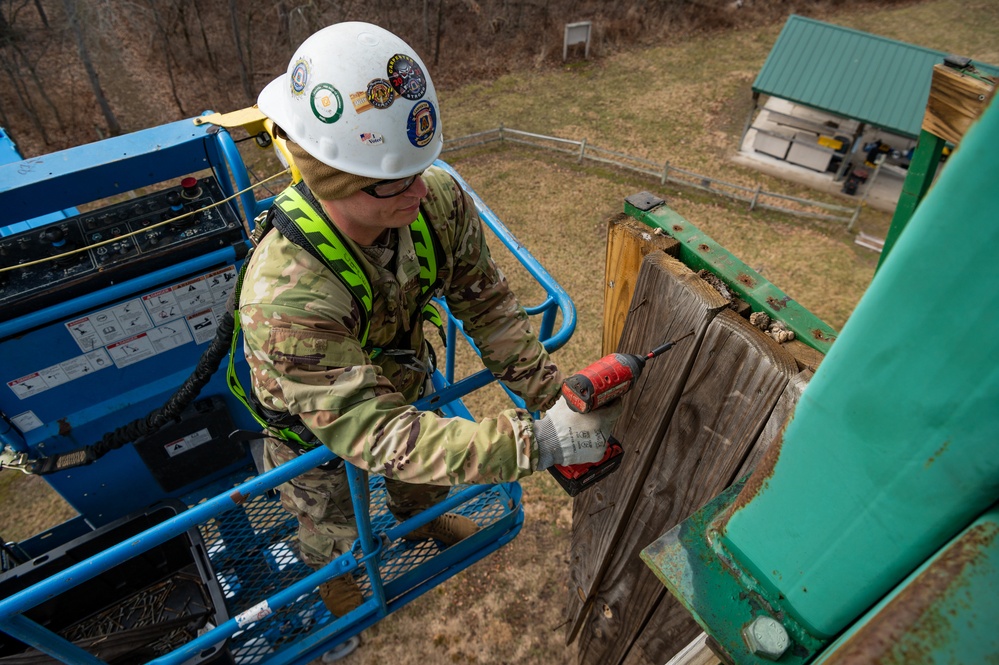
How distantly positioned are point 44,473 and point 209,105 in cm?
1543

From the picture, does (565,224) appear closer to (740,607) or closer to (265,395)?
(265,395)

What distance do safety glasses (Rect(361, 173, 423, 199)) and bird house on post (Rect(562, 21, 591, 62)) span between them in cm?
1637

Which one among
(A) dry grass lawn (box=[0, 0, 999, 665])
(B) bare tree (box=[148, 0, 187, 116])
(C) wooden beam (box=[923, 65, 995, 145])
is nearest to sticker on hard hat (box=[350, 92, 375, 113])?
(C) wooden beam (box=[923, 65, 995, 145])

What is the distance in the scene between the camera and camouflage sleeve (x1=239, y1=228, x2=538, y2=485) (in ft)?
6.54

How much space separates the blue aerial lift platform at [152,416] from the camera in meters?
2.82

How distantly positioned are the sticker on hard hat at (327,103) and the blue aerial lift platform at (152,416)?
113cm

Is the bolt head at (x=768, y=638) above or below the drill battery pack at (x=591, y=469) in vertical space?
above

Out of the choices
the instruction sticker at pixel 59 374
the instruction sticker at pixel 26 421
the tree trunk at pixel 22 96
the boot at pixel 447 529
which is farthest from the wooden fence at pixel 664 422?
the tree trunk at pixel 22 96

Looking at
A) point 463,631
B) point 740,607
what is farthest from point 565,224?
point 740,607

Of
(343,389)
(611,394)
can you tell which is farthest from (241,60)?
(611,394)

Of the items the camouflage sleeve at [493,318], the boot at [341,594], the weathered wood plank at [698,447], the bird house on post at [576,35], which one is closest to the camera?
the weathered wood plank at [698,447]

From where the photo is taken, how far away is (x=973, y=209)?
54 cm

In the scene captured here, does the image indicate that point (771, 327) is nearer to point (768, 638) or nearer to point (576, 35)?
point (768, 638)

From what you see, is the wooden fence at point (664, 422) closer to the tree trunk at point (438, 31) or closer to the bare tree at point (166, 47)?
the bare tree at point (166, 47)
